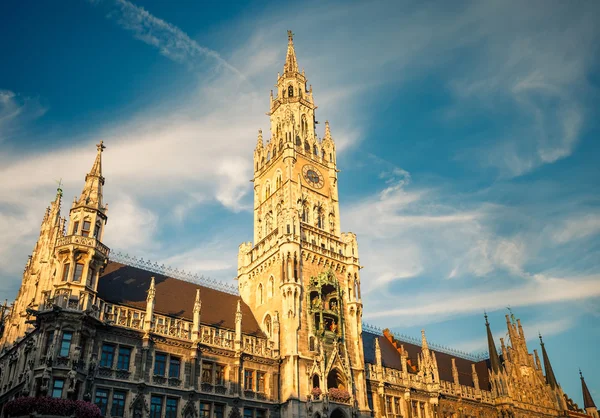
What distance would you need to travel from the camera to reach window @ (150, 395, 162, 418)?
140 feet

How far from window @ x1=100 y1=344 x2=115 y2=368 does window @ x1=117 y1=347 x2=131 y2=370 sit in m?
0.56

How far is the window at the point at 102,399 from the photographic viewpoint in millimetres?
40375

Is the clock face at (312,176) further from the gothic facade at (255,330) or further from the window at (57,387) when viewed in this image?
the window at (57,387)

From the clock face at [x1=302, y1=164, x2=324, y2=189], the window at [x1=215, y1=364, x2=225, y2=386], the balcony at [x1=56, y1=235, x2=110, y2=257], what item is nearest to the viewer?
the balcony at [x1=56, y1=235, x2=110, y2=257]

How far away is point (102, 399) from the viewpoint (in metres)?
40.8

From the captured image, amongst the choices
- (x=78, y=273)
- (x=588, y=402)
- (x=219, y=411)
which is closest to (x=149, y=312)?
(x=78, y=273)

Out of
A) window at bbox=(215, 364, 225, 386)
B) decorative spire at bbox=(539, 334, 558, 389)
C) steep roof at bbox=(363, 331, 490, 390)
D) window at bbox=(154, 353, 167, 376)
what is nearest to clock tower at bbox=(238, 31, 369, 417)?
window at bbox=(215, 364, 225, 386)

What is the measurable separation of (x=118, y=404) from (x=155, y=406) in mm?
2931

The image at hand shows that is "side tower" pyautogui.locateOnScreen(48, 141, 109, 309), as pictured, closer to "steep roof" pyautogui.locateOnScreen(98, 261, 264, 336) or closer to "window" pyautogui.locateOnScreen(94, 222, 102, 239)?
"window" pyautogui.locateOnScreen(94, 222, 102, 239)

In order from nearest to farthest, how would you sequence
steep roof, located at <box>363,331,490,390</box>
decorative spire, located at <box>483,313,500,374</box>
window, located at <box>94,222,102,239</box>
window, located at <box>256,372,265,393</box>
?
window, located at <box>94,222,102,239</box> → window, located at <box>256,372,265,393</box> → steep roof, located at <box>363,331,490,390</box> → decorative spire, located at <box>483,313,500,374</box>

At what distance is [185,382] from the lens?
4509 cm

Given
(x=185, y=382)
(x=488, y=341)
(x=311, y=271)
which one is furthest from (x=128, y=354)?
(x=488, y=341)

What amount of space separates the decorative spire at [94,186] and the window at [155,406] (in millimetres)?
16002

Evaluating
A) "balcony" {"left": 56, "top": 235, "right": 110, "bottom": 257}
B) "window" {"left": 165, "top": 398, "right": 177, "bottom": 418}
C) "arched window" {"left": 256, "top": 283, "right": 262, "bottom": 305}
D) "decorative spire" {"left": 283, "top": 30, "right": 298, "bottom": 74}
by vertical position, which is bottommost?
"window" {"left": 165, "top": 398, "right": 177, "bottom": 418}
